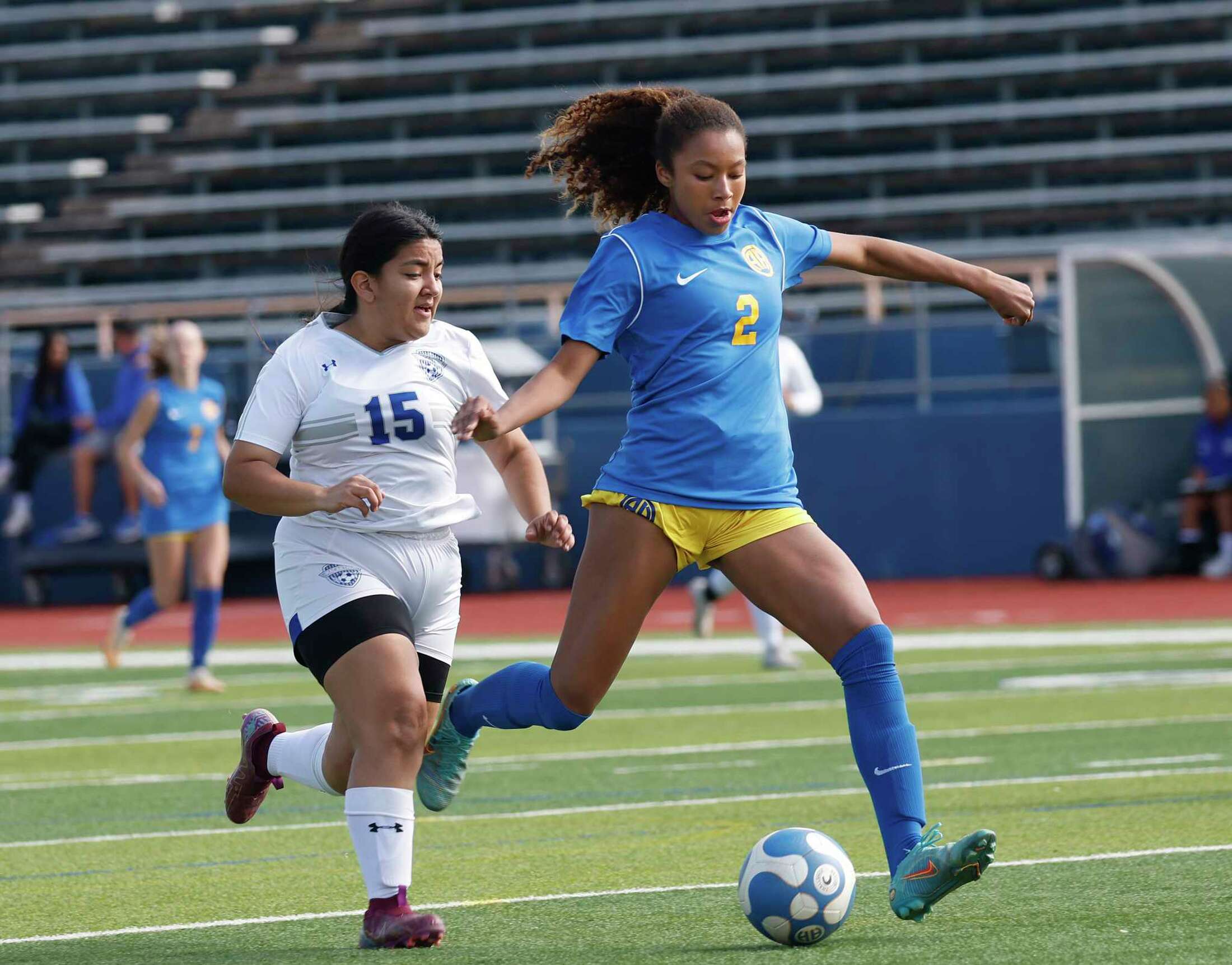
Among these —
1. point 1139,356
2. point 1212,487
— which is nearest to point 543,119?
point 1139,356

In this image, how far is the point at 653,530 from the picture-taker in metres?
5.03

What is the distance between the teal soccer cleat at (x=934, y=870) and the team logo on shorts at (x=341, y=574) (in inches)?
60.9

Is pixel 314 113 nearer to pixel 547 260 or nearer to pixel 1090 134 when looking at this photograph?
pixel 547 260

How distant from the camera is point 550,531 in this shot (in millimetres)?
4992

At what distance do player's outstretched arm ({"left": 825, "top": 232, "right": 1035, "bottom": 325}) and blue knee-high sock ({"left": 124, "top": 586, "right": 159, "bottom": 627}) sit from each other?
8286 millimetres

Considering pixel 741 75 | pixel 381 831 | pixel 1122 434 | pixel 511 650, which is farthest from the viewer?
pixel 741 75

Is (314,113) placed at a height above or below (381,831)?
above

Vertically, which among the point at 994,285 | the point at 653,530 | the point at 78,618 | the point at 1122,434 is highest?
the point at 994,285

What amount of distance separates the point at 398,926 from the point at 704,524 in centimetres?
125

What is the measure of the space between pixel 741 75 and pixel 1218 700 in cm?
2829

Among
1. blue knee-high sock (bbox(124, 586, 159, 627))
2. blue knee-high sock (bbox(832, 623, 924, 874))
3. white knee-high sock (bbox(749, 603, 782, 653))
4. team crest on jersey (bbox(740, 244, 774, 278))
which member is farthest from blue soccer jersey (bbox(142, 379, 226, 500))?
blue knee-high sock (bbox(832, 623, 924, 874))

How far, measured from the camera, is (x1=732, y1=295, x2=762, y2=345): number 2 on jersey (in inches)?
200

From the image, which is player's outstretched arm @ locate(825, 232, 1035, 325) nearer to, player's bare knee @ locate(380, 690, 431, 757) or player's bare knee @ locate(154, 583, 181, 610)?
player's bare knee @ locate(380, 690, 431, 757)

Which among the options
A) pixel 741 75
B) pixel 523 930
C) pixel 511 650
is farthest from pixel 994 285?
pixel 741 75
